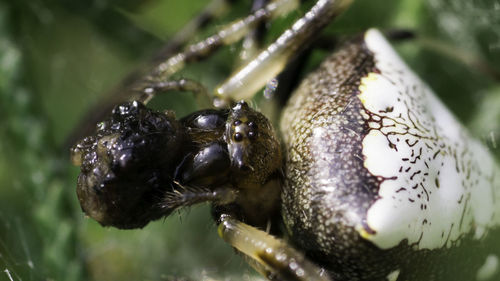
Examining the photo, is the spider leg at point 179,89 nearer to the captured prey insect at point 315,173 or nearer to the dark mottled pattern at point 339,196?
the captured prey insect at point 315,173

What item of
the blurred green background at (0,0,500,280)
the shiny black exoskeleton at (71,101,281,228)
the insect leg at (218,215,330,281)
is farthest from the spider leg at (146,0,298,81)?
the insect leg at (218,215,330,281)

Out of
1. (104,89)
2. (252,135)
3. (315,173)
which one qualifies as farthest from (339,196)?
(104,89)

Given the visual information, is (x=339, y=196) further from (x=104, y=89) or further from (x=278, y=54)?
(x=104, y=89)

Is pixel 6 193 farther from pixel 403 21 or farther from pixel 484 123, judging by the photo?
pixel 484 123

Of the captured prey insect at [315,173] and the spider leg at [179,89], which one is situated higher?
the spider leg at [179,89]

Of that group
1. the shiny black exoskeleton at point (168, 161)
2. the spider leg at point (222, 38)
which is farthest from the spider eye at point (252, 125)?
the spider leg at point (222, 38)

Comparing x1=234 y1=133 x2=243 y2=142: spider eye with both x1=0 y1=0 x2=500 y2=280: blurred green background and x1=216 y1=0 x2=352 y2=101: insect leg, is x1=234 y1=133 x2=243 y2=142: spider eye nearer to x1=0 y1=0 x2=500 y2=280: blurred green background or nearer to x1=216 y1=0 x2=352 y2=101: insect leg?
x1=216 y1=0 x2=352 y2=101: insect leg
